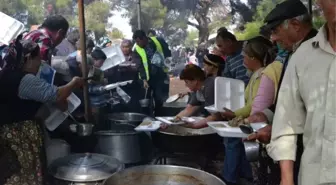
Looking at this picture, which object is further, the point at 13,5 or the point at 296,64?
the point at 13,5

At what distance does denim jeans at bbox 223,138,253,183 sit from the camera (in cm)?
331

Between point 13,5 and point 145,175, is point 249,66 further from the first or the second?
point 13,5

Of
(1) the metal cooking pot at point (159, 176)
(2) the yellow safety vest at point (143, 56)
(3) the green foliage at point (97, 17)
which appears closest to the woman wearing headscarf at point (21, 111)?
(1) the metal cooking pot at point (159, 176)

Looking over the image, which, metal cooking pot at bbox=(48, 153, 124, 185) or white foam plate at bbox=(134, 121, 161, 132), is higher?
white foam plate at bbox=(134, 121, 161, 132)

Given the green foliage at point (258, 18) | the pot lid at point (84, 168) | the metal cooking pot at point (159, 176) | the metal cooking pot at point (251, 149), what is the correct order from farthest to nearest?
1. the green foliage at point (258, 18)
2. the pot lid at point (84, 168)
3. the metal cooking pot at point (159, 176)
4. the metal cooking pot at point (251, 149)

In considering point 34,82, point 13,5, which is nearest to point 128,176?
point 34,82

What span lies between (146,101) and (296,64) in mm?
4811

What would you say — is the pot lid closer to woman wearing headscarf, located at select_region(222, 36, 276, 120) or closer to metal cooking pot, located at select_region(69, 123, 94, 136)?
metal cooking pot, located at select_region(69, 123, 94, 136)

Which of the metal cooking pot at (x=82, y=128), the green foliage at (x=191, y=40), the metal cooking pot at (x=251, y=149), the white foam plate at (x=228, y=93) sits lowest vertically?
the metal cooking pot at (x=82, y=128)

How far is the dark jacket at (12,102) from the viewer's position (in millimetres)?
2570

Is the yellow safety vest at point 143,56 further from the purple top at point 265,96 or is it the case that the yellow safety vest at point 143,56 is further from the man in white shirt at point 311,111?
the man in white shirt at point 311,111

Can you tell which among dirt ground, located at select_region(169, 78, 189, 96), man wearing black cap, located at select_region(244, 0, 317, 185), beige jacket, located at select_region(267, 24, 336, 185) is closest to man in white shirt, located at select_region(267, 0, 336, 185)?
beige jacket, located at select_region(267, 24, 336, 185)

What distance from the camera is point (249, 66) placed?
3.06 m

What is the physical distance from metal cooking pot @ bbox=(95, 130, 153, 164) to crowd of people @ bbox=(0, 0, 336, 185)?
442mm
